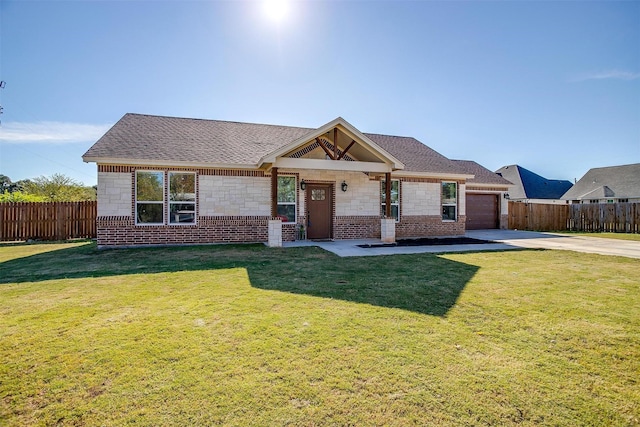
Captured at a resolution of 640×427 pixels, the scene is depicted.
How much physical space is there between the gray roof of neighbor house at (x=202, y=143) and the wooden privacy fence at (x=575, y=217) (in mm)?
7897

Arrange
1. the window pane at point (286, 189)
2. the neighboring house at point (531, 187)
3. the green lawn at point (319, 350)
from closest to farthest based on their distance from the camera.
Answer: the green lawn at point (319, 350) → the window pane at point (286, 189) → the neighboring house at point (531, 187)

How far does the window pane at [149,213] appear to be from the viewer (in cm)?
1120

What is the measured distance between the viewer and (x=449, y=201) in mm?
15281

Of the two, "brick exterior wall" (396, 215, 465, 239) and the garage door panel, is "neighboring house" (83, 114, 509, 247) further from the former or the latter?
the garage door panel

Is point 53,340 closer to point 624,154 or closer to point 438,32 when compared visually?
point 438,32

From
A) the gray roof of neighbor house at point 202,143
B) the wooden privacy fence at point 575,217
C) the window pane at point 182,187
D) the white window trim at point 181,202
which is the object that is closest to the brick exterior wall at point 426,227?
the gray roof of neighbor house at point 202,143

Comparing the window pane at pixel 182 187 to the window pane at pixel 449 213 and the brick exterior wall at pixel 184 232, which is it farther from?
the window pane at pixel 449 213

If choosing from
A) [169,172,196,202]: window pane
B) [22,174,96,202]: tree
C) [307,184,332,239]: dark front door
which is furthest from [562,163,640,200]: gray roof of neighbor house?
[22,174,96,202]: tree

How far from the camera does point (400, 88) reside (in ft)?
47.7

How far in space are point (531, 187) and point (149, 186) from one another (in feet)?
127

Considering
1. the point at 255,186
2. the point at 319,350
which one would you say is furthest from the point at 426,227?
the point at 319,350

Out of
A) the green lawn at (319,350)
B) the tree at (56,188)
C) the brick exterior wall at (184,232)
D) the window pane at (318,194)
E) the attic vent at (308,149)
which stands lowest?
the green lawn at (319,350)

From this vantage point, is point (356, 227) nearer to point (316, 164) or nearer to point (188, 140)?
point (316, 164)

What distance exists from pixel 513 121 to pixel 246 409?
2339 centimetres
